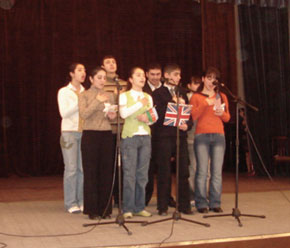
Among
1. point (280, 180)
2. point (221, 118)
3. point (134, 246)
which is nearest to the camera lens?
point (134, 246)

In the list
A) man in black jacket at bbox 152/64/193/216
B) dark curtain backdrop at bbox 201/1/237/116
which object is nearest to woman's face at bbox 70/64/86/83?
man in black jacket at bbox 152/64/193/216

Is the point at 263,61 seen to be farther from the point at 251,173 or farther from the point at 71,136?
the point at 71,136

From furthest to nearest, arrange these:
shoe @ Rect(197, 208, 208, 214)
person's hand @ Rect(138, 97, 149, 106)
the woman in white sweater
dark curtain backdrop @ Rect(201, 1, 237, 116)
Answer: dark curtain backdrop @ Rect(201, 1, 237, 116) < the woman in white sweater < shoe @ Rect(197, 208, 208, 214) < person's hand @ Rect(138, 97, 149, 106)

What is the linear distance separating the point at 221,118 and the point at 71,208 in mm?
1751

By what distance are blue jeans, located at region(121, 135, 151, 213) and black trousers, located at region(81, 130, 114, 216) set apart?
143mm

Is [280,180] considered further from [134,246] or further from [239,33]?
[134,246]

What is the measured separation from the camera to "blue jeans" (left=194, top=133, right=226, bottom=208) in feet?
15.2

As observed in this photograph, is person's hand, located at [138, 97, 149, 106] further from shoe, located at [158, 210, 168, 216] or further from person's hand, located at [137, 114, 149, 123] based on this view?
shoe, located at [158, 210, 168, 216]

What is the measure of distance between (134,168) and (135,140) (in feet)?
0.86

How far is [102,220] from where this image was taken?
425 cm

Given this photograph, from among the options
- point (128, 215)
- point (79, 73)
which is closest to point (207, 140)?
point (128, 215)

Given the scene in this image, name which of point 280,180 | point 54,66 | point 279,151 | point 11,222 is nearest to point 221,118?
point 11,222

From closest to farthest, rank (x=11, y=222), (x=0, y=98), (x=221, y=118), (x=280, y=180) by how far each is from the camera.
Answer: (x=11, y=222), (x=221, y=118), (x=280, y=180), (x=0, y=98)

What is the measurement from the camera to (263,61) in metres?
8.70
